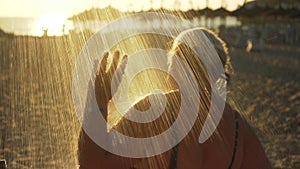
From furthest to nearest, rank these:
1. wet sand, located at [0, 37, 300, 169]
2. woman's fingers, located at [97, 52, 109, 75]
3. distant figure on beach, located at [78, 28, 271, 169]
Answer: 1. wet sand, located at [0, 37, 300, 169]
2. woman's fingers, located at [97, 52, 109, 75]
3. distant figure on beach, located at [78, 28, 271, 169]

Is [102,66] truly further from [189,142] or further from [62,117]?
[62,117]

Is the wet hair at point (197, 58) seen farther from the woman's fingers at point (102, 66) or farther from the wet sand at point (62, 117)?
the wet sand at point (62, 117)

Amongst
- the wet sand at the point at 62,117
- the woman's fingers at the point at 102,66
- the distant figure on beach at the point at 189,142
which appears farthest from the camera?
the wet sand at the point at 62,117

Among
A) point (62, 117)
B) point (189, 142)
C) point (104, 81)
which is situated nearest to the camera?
point (189, 142)

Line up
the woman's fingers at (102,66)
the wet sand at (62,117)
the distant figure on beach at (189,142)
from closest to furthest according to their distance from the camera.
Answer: the distant figure on beach at (189,142) < the woman's fingers at (102,66) < the wet sand at (62,117)

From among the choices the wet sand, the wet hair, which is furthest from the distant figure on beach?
the wet sand

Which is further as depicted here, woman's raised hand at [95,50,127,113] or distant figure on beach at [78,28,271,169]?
woman's raised hand at [95,50,127,113]

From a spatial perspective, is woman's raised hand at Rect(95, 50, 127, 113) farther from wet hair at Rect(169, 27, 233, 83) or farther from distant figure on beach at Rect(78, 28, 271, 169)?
wet hair at Rect(169, 27, 233, 83)

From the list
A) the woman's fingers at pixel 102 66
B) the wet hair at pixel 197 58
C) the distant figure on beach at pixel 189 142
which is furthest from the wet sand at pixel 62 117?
the wet hair at pixel 197 58

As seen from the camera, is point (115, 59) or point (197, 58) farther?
point (115, 59)

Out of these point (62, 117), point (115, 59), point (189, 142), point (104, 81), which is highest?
point (115, 59)

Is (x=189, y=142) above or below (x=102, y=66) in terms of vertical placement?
below

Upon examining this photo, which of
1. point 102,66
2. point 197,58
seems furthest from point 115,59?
point 197,58

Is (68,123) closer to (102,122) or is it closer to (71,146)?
(71,146)
